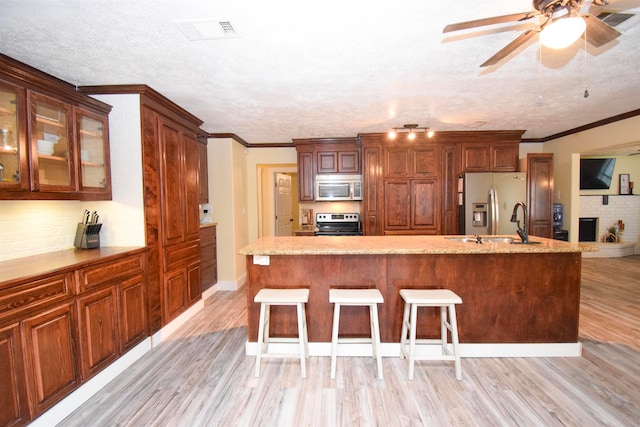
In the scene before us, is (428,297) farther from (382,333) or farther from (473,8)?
(473,8)

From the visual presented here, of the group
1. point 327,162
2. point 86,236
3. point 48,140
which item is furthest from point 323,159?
point 48,140

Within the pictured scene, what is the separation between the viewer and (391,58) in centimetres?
214

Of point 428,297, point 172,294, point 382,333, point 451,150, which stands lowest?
point 382,333

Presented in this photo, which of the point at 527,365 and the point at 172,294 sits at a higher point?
the point at 172,294

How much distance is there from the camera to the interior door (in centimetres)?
600

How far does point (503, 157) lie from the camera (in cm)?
449

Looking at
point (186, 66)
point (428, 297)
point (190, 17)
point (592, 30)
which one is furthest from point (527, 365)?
point (186, 66)

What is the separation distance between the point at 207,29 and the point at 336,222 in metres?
3.59

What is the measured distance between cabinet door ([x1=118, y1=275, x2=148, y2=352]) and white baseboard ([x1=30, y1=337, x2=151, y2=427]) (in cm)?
8

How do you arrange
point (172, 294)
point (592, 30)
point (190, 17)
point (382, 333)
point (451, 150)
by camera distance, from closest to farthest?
point (592, 30) → point (190, 17) → point (382, 333) → point (172, 294) → point (451, 150)

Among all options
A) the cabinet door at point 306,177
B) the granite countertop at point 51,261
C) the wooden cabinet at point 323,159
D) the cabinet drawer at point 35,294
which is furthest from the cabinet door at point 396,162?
the cabinet drawer at point 35,294

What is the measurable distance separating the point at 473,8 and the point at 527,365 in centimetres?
255

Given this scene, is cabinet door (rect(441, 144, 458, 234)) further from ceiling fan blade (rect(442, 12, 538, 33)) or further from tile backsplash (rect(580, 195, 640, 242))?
tile backsplash (rect(580, 195, 640, 242))

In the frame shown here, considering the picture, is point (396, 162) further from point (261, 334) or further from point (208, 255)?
point (261, 334)
